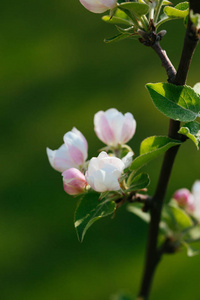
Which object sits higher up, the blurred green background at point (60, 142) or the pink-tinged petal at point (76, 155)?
the pink-tinged petal at point (76, 155)

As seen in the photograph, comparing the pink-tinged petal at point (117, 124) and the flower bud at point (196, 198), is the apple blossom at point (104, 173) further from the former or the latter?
the flower bud at point (196, 198)

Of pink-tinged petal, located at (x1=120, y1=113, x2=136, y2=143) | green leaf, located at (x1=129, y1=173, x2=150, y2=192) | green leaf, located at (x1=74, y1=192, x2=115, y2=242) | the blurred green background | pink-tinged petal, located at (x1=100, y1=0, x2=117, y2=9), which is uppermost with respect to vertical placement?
pink-tinged petal, located at (x1=100, y1=0, x2=117, y2=9)

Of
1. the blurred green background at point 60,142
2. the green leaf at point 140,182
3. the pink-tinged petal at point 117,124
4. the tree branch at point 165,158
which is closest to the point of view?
the tree branch at point 165,158

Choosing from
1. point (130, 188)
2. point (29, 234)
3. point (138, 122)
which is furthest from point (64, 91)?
point (130, 188)

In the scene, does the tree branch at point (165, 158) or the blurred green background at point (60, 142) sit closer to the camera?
the tree branch at point (165, 158)

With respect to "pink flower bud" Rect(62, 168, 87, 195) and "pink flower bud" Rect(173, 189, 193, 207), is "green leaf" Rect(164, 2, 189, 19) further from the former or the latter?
"pink flower bud" Rect(173, 189, 193, 207)

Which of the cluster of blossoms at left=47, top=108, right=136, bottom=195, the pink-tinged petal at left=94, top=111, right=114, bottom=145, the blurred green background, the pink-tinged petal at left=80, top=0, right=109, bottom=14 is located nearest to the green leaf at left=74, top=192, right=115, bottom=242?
the cluster of blossoms at left=47, top=108, right=136, bottom=195

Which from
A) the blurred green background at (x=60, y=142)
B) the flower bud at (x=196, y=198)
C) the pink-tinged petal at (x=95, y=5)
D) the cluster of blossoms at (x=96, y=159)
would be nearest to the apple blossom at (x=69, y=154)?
the cluster of blossoms at (x=96, y=159)

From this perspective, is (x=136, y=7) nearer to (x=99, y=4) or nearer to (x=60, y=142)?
(x=99, y=4)
